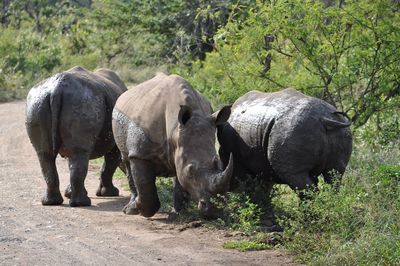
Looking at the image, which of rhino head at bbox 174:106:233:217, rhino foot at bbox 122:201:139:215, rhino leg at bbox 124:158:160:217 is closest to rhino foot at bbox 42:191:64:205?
rhino foot at bbox 122:201:139:215

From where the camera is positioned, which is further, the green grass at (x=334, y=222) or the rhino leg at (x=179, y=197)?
the rhino leg at (x=179, y=197)

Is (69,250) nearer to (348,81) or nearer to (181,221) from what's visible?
(181,221)

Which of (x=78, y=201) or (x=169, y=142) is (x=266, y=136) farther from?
(x=78, y=201)

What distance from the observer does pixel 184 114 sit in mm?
9195

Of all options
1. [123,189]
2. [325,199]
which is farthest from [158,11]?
[325,199]

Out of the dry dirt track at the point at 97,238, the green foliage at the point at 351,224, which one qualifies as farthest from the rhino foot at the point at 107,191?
the green foliage at the point at 351,224

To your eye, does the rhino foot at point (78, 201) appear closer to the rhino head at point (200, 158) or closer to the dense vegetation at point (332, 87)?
the dense vegetation at point (332, 87)

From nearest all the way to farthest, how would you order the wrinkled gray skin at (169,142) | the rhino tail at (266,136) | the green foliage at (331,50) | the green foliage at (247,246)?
the green foliage at (247,246) → the wrinkled gray skin at (169,142) → the rhino tail at (266,136) → the green foliage at (331,50)

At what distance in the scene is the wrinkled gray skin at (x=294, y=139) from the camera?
8742 millimetres

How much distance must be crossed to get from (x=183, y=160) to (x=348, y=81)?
3.70 m

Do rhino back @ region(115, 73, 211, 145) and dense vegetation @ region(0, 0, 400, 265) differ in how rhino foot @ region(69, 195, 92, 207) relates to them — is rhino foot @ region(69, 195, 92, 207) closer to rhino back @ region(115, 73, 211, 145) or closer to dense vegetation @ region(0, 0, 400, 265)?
dense vegetation @ region(0, 0, 400, 265)

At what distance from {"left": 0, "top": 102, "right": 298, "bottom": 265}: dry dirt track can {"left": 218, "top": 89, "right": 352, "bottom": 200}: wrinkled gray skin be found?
948mm

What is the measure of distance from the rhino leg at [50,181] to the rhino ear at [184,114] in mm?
2677

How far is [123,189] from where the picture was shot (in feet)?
41.9
